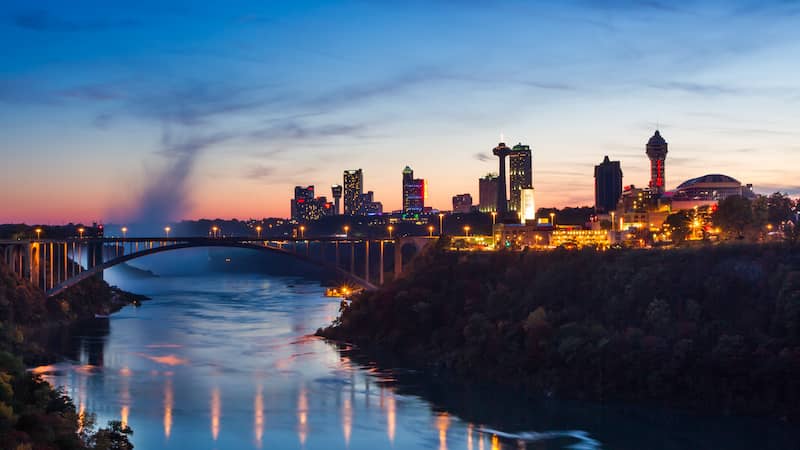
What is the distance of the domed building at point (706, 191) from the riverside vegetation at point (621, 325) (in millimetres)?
50508

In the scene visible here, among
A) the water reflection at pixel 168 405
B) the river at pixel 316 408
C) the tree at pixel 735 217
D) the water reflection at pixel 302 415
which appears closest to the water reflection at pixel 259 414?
the river at pixel 316 408

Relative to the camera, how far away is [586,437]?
1339 inches

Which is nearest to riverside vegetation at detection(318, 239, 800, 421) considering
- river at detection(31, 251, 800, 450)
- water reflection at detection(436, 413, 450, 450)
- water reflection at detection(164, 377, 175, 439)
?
river at detection(31, 251, 800, 450)

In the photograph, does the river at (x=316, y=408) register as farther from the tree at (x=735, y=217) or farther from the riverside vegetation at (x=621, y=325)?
the tree at (x=735, y=217)

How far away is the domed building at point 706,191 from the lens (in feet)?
329

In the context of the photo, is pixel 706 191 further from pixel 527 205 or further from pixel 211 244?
pixel 211 244

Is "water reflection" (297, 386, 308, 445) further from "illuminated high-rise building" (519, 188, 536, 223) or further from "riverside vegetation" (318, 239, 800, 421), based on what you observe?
"illuminated high-rise building" (519, 188, 536, 223)

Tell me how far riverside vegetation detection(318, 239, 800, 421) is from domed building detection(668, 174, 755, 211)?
50.5 meters

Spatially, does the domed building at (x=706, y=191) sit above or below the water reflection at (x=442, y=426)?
above

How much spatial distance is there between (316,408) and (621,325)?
1485 centimetres

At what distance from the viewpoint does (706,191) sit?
335ft

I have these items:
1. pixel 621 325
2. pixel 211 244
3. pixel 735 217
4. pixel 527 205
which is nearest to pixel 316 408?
pixel 621 325

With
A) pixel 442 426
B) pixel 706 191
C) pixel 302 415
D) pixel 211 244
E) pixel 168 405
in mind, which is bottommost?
pixel 442 426

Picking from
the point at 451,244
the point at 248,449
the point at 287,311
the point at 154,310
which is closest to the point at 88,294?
the point at 154,310
